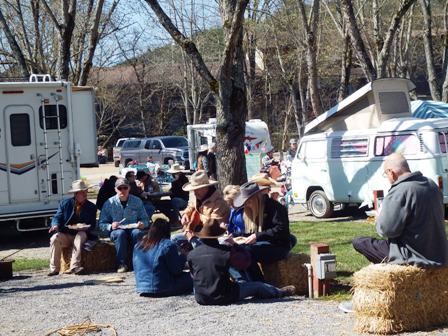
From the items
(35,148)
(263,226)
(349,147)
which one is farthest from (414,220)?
(35,148)

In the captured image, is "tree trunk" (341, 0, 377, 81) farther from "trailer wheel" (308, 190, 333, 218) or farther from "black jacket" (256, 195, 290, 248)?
"black jacket" (256, 195, 290, 248)

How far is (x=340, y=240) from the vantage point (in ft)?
41.1

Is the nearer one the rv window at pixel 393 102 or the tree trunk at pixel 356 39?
the rv window at pixel 393 102

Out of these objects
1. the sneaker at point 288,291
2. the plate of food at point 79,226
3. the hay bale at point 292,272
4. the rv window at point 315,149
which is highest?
the rv window at point 315,149

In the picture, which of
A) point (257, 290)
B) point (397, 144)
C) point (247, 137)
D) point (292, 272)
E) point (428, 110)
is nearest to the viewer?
point (257, 290)

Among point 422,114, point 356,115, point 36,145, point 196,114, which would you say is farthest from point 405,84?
point 196,114

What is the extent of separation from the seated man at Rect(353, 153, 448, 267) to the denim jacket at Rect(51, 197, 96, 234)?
5387 millimetres

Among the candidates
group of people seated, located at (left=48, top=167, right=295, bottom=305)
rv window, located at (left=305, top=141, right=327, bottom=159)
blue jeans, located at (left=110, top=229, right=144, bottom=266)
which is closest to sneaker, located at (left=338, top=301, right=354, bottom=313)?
group of people seated, located at (left=48, top=167, right=295, bottom=305)

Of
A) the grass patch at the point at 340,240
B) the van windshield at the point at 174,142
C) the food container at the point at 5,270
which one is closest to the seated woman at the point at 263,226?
the grass patch at the point at 340,240

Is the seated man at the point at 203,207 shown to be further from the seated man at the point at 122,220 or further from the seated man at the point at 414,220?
the seated man at the point at 414,220

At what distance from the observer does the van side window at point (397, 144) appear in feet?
47.7

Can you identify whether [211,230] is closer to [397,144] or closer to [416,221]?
[416,221]

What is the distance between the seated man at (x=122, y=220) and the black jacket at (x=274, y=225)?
2.65 m

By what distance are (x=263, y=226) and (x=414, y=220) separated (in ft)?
7.42
